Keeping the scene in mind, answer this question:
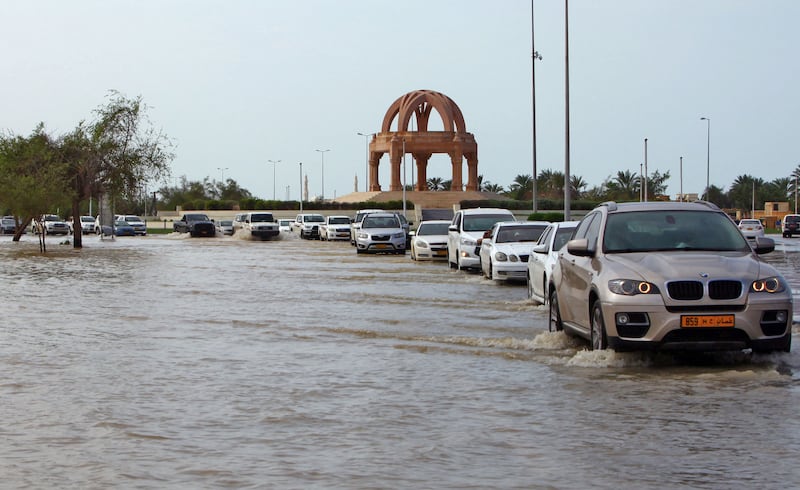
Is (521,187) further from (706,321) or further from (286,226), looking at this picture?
(706,321)

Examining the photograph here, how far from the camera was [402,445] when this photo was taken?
7621 mm

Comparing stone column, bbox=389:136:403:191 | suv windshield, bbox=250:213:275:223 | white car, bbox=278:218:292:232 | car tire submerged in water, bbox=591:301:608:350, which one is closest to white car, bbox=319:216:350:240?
suv windshield, bbox=250:213:275:223

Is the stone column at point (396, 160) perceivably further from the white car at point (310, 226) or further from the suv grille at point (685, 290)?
the suv grille at point (685, 290)

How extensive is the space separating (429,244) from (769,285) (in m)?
25.7

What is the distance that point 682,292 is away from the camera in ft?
35.1

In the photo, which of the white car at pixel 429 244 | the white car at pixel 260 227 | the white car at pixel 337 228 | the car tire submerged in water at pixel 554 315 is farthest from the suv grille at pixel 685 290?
the white car at pixel 260 227

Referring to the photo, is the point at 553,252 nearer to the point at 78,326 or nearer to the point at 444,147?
the point at 78,326

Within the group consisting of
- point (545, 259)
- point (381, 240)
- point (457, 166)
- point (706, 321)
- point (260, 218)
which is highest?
point (457, 166)

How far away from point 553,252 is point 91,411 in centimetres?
1156

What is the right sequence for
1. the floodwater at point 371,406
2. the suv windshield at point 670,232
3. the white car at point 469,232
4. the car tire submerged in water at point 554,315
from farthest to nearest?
the white car at point 469,232
the car tire submerged in water at point 554,315
the suv windshield at point 670,232
the floodwater at point 371,406

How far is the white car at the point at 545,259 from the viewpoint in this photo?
60.2 feet

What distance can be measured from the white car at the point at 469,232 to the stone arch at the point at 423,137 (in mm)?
59917

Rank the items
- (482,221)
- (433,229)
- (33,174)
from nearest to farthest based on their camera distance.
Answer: (482,221)
(433,229)
(33,174)

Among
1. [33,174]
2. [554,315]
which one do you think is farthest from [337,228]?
[554,315]
